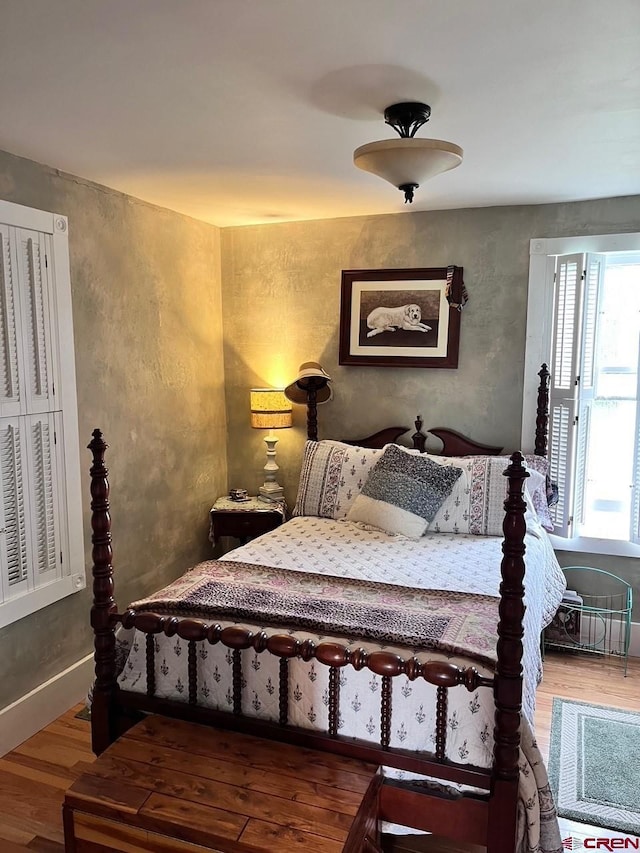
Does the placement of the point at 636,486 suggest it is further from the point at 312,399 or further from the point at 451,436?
the point at 312,399

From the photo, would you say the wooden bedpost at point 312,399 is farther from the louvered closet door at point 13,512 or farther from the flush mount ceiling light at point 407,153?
the flush mount ceiling light at point 407,153

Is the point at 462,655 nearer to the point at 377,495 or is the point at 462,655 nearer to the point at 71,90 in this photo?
the point at 377,495

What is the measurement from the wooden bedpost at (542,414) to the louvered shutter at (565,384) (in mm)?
30

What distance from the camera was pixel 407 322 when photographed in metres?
3.91

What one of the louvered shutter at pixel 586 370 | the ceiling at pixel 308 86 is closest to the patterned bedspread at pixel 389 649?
the louvered shutter at pixel 586 370

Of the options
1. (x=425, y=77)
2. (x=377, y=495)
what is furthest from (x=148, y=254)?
(x=425, y=77)

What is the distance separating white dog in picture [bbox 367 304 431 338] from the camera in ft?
12.7

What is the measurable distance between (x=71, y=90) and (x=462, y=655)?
2118 mm

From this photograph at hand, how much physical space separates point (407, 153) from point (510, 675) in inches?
61.8

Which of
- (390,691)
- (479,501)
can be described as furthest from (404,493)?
(390,691)

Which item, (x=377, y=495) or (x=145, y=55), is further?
(x=377, y=495)

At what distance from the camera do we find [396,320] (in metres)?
3.93

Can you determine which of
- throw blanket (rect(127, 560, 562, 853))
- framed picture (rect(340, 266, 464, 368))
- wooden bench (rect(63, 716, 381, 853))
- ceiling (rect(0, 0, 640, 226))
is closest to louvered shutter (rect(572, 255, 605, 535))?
ceiling (rect(0, 0, 640, 226))

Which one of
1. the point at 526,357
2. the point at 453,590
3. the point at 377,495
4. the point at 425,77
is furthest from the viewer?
the point at 526,357
